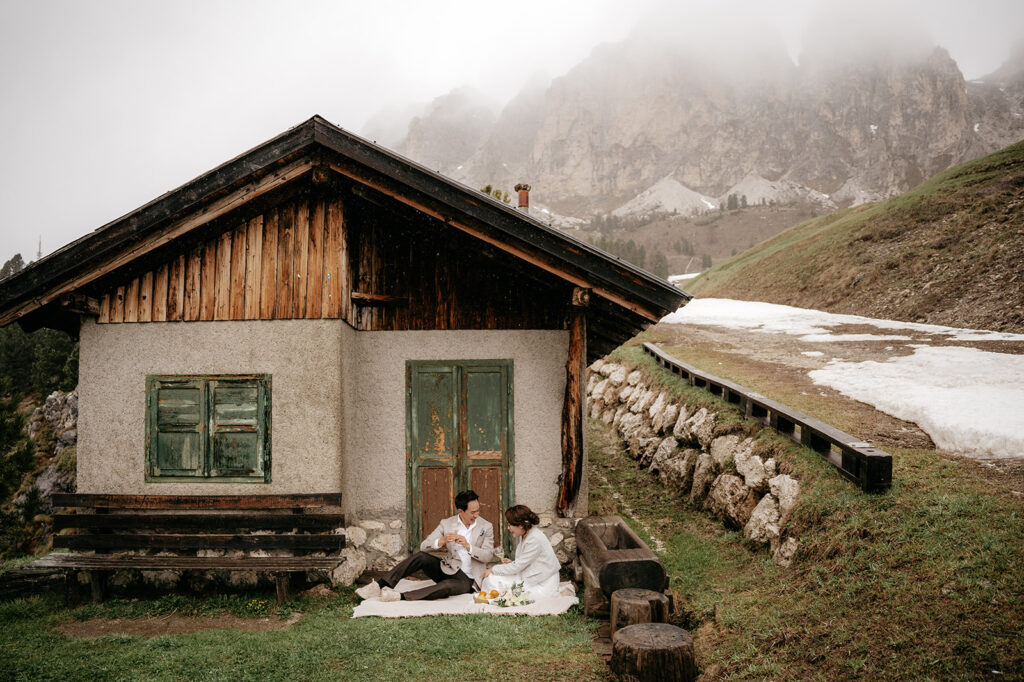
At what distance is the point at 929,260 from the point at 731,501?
2087cm

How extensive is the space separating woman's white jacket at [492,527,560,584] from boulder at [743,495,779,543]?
104 inches

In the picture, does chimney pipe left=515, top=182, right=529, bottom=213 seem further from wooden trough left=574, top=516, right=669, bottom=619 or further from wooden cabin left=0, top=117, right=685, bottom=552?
wooden trough left=574, top=516, right=669, bottom=619

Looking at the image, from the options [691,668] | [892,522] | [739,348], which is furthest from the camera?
[739,348]

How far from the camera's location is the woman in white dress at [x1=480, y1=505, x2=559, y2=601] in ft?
22.3

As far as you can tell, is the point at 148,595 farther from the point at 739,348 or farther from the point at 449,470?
the point at 739,348

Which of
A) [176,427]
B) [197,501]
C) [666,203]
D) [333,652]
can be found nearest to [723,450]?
[333,652]

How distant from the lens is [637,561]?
19.1 ft

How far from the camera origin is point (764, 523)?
295 inches

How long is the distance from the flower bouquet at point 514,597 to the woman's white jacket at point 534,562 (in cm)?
13

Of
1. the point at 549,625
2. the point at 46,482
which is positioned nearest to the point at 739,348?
the point at 549,625

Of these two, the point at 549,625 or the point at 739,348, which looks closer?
the point at 549,625

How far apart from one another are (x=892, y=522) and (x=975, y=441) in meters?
3.11

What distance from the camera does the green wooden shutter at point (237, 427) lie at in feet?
23.6

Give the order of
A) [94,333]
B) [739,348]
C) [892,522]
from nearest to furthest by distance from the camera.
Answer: [892,522]
[94,333]
[739,348]
